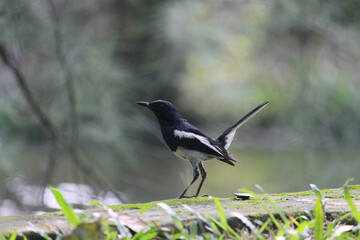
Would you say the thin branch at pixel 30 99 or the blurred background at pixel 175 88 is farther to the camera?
the blurred background at pixel 175 88

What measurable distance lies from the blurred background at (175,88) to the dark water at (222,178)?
0.10 ft

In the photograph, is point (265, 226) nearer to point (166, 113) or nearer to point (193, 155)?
point (193, 155)

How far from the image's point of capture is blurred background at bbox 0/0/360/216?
22.6 ft

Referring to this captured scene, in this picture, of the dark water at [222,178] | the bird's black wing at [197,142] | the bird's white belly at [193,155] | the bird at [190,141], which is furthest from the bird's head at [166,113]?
the dark water at [222,178]

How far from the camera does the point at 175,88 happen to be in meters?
10.6

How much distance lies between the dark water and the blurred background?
0.03 m

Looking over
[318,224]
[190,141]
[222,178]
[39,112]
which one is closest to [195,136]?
[190,141]

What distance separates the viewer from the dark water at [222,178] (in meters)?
7.01

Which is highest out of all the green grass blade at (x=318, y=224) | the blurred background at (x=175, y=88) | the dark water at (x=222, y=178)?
the green grass blade at (x=318, y=224)

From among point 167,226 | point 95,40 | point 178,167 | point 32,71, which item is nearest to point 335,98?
point 178,167

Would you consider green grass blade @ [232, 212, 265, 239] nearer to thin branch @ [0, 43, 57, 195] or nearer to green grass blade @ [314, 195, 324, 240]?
green grass blade @ [314, 195, 324, 240]

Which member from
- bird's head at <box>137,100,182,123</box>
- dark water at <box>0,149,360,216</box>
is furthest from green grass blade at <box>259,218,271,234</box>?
dark water at <box>0,149,360,216</box>

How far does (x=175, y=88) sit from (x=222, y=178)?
227 cm

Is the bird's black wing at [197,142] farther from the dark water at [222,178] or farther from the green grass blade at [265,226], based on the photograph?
the dark water at [222,178]
